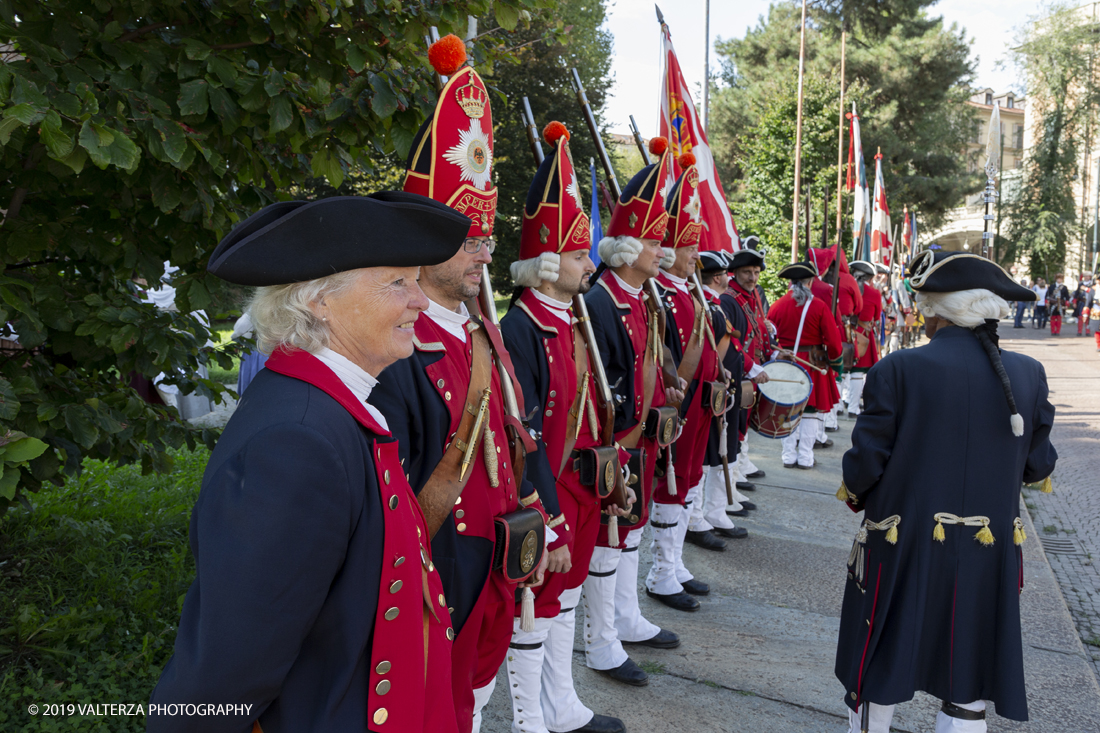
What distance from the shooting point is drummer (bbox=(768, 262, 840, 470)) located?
8.28m

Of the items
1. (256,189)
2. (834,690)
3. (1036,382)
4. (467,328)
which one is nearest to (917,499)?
(1036,382)

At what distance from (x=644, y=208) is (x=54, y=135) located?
9.51 ft

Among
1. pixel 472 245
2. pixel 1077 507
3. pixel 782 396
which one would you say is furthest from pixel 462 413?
pixel 1077 507

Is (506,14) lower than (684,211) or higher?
higher

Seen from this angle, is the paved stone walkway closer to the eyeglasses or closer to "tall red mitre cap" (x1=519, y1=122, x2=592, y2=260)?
"tall red mitre cap" (x1=519, y1=122, x2=592, y2=260)

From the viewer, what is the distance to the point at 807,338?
8.35 m

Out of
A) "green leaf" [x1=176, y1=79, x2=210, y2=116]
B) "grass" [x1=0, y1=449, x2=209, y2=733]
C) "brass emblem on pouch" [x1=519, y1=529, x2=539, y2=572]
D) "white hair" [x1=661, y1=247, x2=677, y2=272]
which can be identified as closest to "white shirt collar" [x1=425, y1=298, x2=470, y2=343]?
"brass emblem on pouch" [x1=519, y1=529, x2=539, y2=572]

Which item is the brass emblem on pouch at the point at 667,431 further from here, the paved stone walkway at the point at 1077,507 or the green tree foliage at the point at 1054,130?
the green tree foliage at the point at 1054,130

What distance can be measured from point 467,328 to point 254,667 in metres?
1.48

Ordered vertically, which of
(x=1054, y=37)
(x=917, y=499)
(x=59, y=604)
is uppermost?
(x=1054, y=37)

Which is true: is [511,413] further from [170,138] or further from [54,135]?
[54,135]

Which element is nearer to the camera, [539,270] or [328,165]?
[328,165]

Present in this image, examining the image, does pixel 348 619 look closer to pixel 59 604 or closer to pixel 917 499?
pixel 917 499

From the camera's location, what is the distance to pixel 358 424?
5.00 feet
